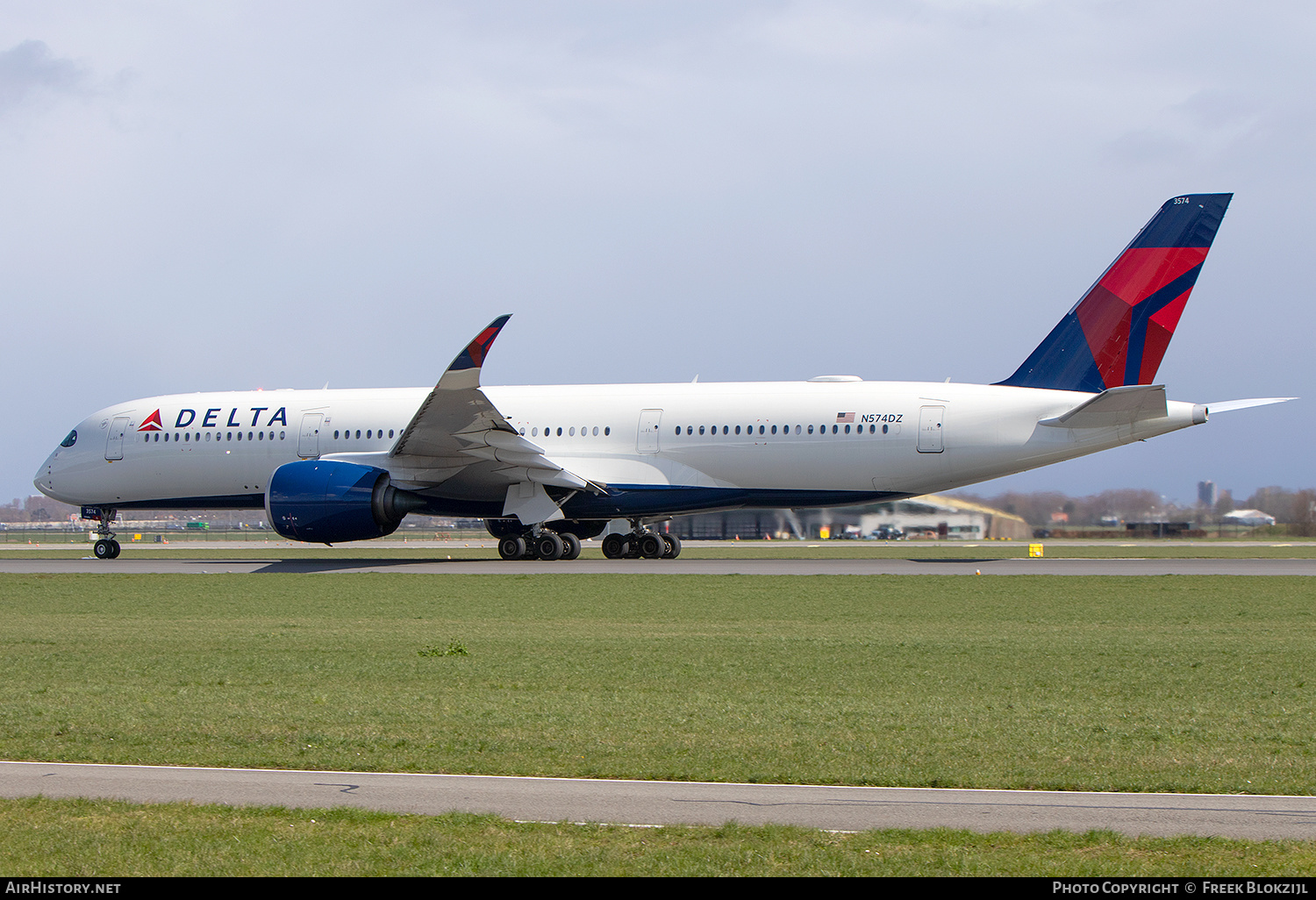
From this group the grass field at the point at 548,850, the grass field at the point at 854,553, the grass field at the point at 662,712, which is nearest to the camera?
the grass field at the point at 548,850

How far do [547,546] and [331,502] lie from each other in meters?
5.74

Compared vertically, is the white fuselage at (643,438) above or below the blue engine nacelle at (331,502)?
above

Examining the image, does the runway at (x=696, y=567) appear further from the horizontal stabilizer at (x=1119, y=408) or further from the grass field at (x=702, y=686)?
the grass field at (x=702, y=686)

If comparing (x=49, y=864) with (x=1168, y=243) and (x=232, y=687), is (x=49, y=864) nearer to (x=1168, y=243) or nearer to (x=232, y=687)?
(x=232, y=687)

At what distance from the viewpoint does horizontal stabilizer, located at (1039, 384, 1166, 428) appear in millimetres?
27453

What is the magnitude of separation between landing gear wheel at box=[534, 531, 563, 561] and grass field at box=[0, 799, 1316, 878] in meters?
25.9

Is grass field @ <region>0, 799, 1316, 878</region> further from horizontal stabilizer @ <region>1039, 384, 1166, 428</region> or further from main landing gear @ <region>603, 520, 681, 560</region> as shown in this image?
main landing gear @ <region>603, 520, 681, 560</region>

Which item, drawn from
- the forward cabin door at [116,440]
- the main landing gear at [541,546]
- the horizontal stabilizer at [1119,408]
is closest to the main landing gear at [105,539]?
the forward cabin door at [116,440]

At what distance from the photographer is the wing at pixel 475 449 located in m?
28.2

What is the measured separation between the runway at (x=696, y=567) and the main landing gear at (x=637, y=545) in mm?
589

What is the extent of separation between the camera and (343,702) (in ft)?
36.1

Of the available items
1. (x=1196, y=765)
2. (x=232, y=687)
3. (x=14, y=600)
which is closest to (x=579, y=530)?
(x=14, y=600)

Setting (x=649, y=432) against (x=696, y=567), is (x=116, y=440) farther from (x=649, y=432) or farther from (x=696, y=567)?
(x=696, y=567)
